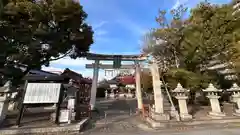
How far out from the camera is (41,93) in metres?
7.43

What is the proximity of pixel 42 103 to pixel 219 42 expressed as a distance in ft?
39.0

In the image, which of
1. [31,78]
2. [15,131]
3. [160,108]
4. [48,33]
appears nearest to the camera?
[15,131]

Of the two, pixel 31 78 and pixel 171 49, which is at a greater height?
pixel 171 49

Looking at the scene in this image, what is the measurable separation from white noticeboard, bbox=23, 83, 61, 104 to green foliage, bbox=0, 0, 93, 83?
2.44 meters

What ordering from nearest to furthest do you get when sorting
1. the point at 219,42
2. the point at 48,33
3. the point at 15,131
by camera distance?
the point at 15,131, the point at 48,33, the point at 219,42

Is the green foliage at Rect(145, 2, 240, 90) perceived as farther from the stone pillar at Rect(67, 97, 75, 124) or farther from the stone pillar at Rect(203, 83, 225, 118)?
the stone pillar at Rect(67, 97, 75, 124)

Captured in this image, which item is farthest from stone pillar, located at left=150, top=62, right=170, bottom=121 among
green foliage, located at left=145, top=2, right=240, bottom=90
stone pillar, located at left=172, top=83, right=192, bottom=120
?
green foliage, located at left=145, top=2, right=240, bottom=90

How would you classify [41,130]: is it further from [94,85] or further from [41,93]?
[94,85]

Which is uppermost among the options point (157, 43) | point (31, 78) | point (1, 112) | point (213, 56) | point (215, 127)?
point (157, 43)

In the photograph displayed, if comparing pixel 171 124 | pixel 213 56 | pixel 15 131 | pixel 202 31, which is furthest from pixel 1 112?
pixel 213 56

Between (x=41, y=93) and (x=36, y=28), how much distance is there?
3.87 m

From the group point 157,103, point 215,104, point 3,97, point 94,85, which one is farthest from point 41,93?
point 215,104

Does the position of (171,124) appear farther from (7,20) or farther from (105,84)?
(105,84)

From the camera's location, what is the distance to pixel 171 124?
775 centimetres
